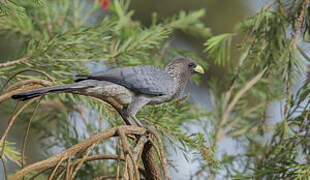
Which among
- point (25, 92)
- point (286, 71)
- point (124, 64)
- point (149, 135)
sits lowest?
point (149, 135)

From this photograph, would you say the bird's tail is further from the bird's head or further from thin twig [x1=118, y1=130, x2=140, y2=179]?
the bird's head

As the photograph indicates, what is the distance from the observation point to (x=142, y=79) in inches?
57.1

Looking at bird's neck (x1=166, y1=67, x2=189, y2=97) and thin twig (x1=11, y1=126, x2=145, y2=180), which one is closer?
thin twig (x1=11, y1=126, x2=145, y2=180)

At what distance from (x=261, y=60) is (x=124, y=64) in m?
0.51

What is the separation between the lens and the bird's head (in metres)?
1.65

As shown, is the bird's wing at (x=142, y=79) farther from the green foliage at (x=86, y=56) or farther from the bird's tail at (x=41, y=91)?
the bird's tail at (x=41, y=91)

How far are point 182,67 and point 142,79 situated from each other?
277 millimetres

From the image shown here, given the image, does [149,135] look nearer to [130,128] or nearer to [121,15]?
[130,128]

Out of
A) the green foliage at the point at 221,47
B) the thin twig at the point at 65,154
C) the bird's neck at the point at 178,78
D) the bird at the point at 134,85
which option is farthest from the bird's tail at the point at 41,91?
the green foliage at the point at 221,47

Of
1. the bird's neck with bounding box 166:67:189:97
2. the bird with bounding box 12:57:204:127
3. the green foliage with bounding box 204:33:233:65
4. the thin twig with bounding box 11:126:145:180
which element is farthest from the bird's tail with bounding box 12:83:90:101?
the green foliage with bounding box 204:33:233:65

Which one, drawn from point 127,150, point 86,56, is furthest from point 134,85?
point 127,150

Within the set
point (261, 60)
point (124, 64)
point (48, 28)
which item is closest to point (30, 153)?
point (48, 28)

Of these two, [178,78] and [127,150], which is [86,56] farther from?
[127,150]

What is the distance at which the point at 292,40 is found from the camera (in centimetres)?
134
